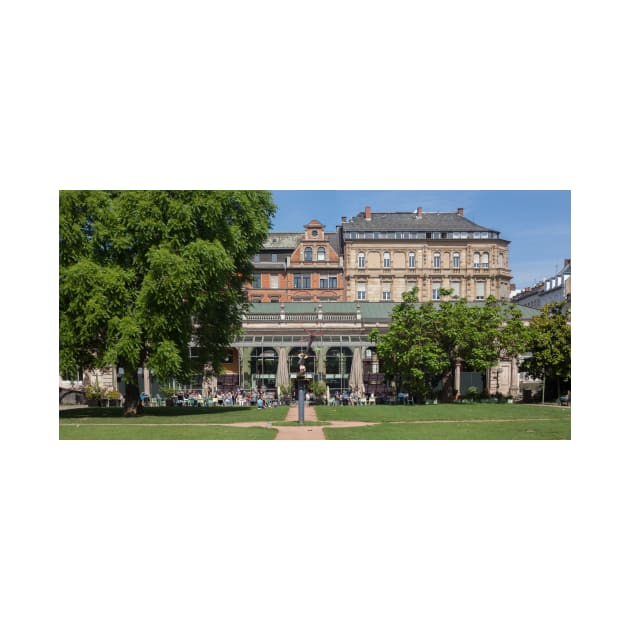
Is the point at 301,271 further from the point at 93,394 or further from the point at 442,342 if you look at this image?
the point at 93,394

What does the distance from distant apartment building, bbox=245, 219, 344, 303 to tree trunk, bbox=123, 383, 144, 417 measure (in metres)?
24.3

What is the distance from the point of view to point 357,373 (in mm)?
37688

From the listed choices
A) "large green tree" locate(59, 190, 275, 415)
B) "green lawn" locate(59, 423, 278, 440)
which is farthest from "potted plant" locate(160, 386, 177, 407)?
"green lawn" locate(59, 423, 278, 440)

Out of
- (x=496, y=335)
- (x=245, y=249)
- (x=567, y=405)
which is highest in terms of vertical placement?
(x=245, y=249)

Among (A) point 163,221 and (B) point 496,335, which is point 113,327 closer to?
(A) point 163,221

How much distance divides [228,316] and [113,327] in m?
6.74

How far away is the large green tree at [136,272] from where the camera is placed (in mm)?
23703

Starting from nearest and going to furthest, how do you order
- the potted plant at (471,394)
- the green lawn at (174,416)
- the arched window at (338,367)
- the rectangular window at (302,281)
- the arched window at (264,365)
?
1. the green lawn at (174,416)
2. the potted plant at (471,394)
3. the arched window at (338,367)
4. the arched window at (264,365)
5. the rectangular window at (302,281)

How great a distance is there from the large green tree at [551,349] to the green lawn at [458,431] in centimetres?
1196

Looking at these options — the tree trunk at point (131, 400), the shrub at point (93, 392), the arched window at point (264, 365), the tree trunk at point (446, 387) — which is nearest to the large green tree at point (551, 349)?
the tree trunk at point (446, 387)

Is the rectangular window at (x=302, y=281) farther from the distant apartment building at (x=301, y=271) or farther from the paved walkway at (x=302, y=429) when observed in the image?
the paved walkway at (x=302, y=429)

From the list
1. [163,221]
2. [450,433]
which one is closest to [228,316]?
[163,221]

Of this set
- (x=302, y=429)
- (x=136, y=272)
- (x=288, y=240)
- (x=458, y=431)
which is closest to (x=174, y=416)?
(x=136, y=272)

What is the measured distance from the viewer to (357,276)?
166 feet
